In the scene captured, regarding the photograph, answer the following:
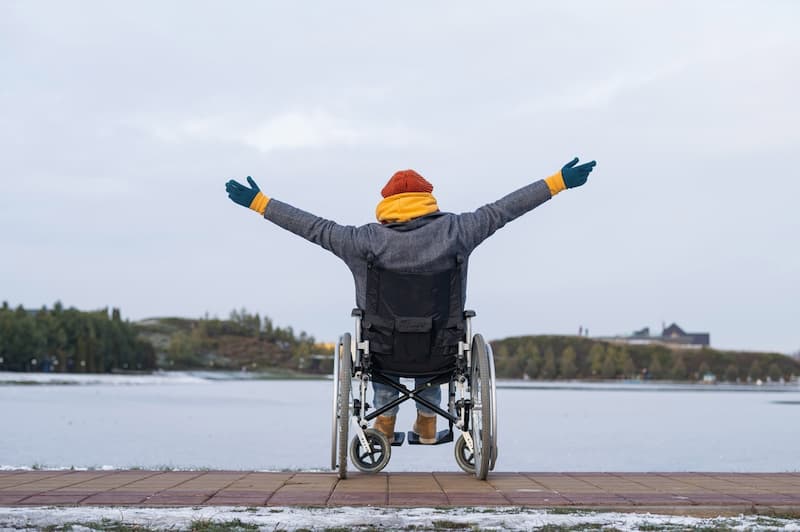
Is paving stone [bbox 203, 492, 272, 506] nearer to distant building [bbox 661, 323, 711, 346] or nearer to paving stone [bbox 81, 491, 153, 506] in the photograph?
paving stone [bbox 81, 491, 153, 506]

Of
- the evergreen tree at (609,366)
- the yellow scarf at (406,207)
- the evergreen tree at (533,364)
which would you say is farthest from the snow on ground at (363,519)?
the evergreen tree at (609,366)

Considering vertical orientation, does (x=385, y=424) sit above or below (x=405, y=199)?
below

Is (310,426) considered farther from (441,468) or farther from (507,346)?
(507,346)

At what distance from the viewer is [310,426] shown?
17.8m

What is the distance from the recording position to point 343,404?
436 cm

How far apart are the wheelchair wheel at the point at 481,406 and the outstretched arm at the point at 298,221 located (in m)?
0.86

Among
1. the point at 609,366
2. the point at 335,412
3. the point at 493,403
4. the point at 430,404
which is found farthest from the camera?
the point at 609,366

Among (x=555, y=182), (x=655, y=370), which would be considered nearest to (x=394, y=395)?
(x=555, y=182)

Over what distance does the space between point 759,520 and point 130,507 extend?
233cm

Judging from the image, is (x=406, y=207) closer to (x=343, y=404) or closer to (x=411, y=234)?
(x=411, y=234)

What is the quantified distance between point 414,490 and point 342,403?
2.14 feet

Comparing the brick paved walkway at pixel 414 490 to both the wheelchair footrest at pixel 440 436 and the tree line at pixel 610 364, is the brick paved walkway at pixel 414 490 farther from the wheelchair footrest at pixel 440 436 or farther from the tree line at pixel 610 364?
the tree line at pixel 610 364

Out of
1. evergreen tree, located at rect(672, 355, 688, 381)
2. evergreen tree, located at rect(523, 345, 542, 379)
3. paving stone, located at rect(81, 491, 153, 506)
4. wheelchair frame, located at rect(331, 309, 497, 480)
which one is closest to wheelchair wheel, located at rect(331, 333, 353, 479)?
wheelchair frame, located at rect(331, 309, 497, 480)

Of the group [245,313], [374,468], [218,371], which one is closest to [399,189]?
[374,468]
